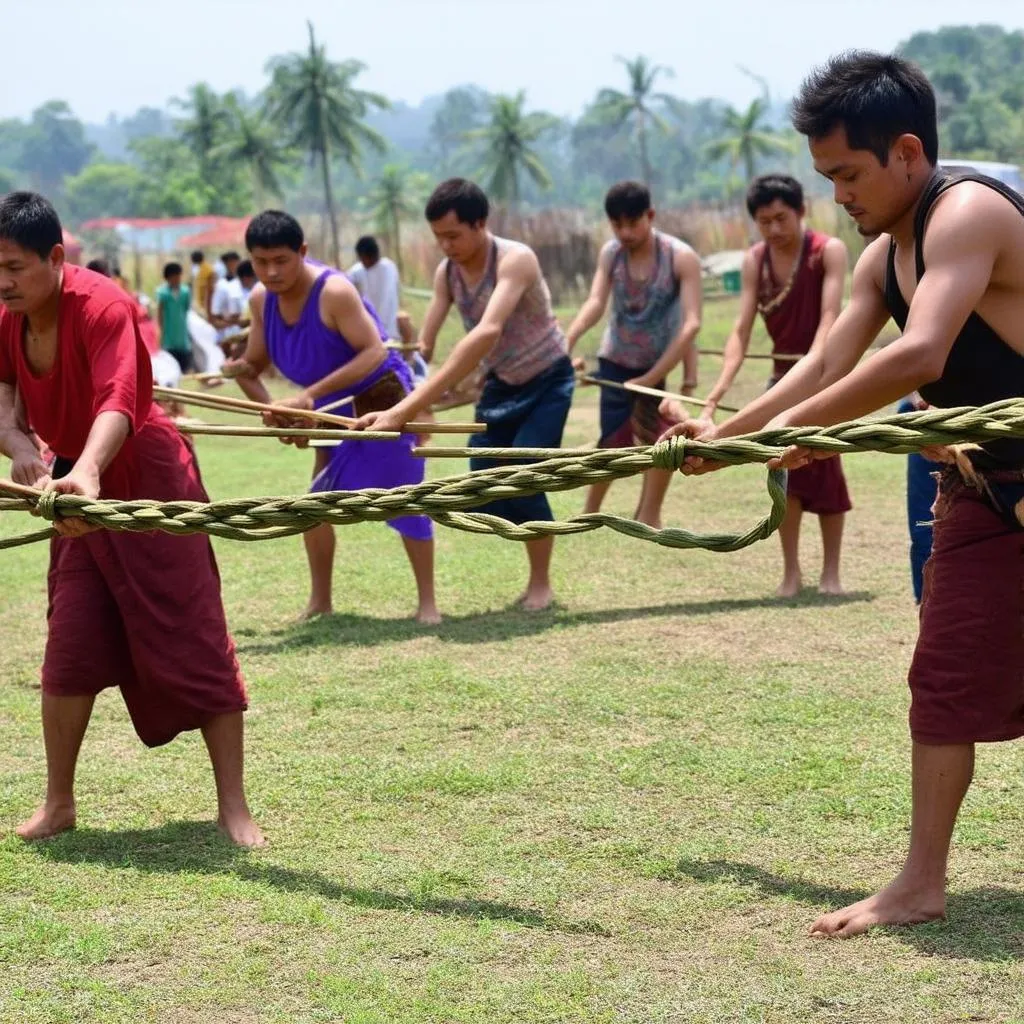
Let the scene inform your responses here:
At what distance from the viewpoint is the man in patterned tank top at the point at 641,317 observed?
800 cm

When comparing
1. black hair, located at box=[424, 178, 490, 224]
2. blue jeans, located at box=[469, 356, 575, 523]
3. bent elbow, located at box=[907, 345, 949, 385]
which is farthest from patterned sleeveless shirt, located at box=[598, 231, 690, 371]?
bent elbow, located at box=[907, 345, 949, 385]

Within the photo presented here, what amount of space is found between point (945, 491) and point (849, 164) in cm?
78

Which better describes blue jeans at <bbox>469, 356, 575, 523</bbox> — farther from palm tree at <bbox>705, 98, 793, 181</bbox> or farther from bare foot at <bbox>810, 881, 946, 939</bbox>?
palm tree at <bbox>705, 98, 793, 181</bbox>

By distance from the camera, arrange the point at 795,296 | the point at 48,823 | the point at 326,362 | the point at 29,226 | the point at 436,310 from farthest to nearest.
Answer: the point at 436,310, the point at 795,296, the point at 326,362, the point at 48,823, the point at 29,226

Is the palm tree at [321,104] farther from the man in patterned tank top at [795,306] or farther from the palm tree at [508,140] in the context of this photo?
the man in patterned tank top at [795,306]

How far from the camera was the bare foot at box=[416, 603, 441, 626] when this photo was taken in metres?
7.15

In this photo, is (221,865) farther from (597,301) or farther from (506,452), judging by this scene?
(597,301)

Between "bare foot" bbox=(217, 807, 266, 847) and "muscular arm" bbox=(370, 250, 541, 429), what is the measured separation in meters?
1.85

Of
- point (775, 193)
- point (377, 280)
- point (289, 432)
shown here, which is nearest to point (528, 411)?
point (775, 193)

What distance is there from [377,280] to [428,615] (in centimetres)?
745

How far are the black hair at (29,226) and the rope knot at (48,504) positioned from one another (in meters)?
0.71

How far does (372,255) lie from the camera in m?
14.3

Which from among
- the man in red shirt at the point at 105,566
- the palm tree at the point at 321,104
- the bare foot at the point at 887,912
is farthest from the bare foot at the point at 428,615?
the palm tree at the point at 321,104

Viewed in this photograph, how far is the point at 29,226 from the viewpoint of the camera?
4.18m
